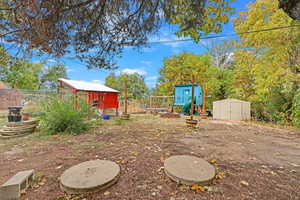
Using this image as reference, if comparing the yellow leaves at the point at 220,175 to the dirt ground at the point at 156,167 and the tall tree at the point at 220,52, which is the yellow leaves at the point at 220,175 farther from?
the tall tree at the point at 220,52

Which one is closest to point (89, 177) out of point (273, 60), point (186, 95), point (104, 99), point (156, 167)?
point (156, 167)

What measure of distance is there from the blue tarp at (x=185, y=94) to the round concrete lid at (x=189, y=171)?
247 inches

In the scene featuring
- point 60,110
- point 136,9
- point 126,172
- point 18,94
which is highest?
point 136,9

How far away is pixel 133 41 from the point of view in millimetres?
2473

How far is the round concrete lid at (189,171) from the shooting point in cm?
145

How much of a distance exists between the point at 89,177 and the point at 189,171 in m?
1.17

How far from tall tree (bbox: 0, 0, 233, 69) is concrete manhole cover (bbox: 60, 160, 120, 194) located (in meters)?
1.80

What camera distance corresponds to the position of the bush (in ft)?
12.1

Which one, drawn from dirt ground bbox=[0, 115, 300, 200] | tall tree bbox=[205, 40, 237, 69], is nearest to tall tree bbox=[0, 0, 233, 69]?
dirt ground bbox=[0, 115, 300, 200]

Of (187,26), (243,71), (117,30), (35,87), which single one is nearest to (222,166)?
(187,26)

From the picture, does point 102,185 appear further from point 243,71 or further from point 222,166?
point 243,71

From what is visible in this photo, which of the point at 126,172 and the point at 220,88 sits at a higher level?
the point at 220,88

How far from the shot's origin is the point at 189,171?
1599 millimetres

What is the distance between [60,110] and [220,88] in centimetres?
1013
